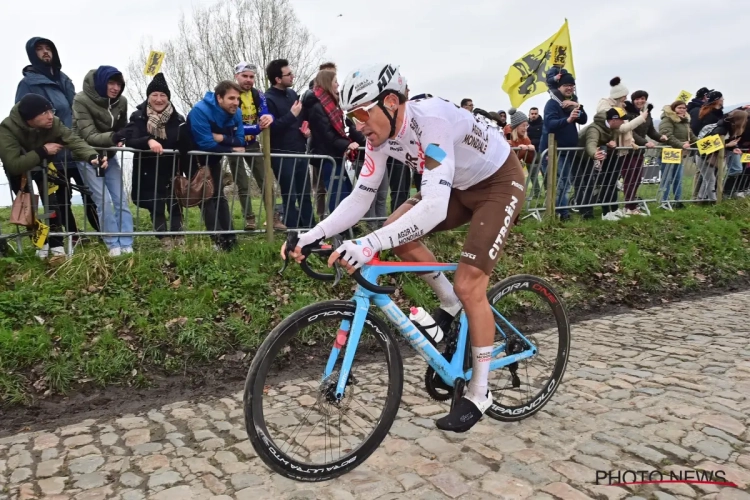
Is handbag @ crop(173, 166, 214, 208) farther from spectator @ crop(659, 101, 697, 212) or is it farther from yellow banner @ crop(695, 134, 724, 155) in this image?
yellow banner @ crop(695, 134, 724, 155)

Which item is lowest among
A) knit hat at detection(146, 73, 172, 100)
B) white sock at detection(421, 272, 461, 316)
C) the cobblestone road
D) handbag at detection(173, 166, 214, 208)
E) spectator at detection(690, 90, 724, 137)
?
the cobblestone road

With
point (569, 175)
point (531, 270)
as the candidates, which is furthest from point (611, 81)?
point (531, 270)

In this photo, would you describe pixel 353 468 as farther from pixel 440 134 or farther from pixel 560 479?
pixel 440 134

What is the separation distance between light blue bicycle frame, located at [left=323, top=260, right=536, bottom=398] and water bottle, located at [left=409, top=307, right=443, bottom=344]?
0.07m

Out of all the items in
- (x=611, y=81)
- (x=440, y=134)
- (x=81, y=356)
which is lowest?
(x=81, y=356)

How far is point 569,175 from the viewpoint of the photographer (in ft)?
32.6

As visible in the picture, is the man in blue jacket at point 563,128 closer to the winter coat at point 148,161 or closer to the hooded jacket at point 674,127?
the hooded jacket at point 674,127

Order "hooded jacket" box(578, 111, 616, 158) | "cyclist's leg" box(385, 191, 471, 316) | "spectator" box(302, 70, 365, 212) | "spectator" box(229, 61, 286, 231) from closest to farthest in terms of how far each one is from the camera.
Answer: "cyclist's leg" box(385, 191, 471, 316)
"spectator" box(229, 61, 286, 231)
"spectator" box(302, 70, 365, 212)
"hooded jacket" box(578, 111, 616, 158)

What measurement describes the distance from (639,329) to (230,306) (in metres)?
4.42

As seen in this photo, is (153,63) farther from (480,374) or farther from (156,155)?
(480,374)

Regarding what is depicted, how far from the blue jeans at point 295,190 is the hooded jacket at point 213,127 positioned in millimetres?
581

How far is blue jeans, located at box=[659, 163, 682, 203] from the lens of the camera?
38.5 ft

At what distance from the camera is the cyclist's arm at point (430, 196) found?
9.95 feet

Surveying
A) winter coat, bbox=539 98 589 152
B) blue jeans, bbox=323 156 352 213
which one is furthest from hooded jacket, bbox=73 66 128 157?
winter coat, bbox=539 98 589 152
